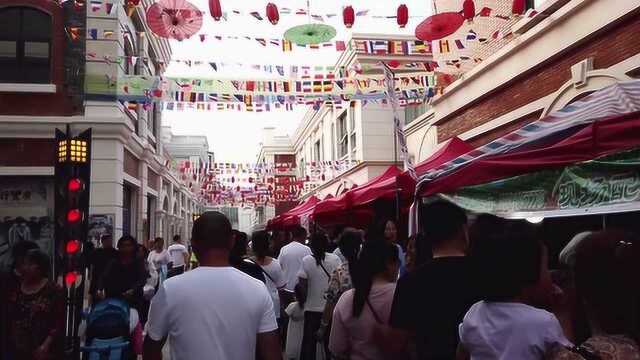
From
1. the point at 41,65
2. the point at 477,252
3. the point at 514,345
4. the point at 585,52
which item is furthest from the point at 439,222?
the point at 41,65

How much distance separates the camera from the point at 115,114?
51.0ft

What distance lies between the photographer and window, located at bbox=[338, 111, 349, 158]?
2939cm

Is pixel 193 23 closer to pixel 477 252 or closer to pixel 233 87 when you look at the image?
pixel 233 87

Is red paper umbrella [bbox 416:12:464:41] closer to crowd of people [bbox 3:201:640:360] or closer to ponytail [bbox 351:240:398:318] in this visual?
crowd of people [bbox 3:201:640:360]

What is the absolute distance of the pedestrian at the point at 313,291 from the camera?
7.22 m

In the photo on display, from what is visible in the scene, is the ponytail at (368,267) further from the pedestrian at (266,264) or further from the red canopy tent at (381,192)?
the pedestrian at (266,264)

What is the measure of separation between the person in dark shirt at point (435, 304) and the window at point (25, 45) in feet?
48.1

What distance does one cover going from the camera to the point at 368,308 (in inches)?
155

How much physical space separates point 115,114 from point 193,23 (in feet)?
23.0

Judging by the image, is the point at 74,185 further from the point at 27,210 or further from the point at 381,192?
the point at 27,210

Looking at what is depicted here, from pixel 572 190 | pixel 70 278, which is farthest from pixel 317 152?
pixel 572 190

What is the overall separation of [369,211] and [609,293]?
33.1ft

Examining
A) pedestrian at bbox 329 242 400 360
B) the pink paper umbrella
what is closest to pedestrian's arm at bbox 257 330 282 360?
pedestrian at bbox 329 242 400 360

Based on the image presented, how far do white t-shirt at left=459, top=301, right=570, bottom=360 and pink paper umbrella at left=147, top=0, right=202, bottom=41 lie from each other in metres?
7.93
